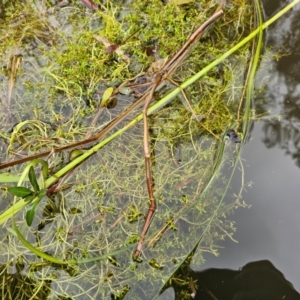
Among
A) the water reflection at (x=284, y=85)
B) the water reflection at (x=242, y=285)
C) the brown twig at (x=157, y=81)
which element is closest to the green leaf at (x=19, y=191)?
the brown twig at (x=157, y=81)

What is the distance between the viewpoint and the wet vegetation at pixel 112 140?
1214 millimetres

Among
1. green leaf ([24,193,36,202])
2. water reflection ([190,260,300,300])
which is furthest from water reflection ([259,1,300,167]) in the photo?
green leaf ([24,193,36,202])

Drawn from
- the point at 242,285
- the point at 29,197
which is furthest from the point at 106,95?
the point at 242,285

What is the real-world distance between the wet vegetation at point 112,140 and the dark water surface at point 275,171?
52 millimetres

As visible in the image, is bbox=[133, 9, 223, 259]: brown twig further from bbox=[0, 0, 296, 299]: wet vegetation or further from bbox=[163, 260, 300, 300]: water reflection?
bbox=[163, 260, 300, 300]: water reflection

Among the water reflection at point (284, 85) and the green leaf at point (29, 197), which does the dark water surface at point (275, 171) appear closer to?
the water reflection at point (284, 85)

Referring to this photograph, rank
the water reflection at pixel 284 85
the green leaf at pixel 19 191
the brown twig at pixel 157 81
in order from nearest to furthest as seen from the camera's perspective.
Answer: the green leaf at pixel 19 191
the brown twig at pixel 157 81
the water reflection at pixel 284 85

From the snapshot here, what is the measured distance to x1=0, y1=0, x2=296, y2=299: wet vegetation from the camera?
3.98 ft

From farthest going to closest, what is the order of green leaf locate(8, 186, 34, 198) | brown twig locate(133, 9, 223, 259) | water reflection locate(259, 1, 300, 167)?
water reflection locate(259, 1, 300, 167) → brown twig locate(133, 9, 223, 259) → green leaf locate(8, 186, 34, 198)

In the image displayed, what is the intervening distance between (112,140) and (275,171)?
534mm

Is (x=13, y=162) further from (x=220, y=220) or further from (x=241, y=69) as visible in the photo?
(x=241, y=69)

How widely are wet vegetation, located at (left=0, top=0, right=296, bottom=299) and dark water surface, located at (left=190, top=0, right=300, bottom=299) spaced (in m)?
0.05

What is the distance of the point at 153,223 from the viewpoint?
4.08ft

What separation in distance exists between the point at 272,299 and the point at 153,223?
43cm
